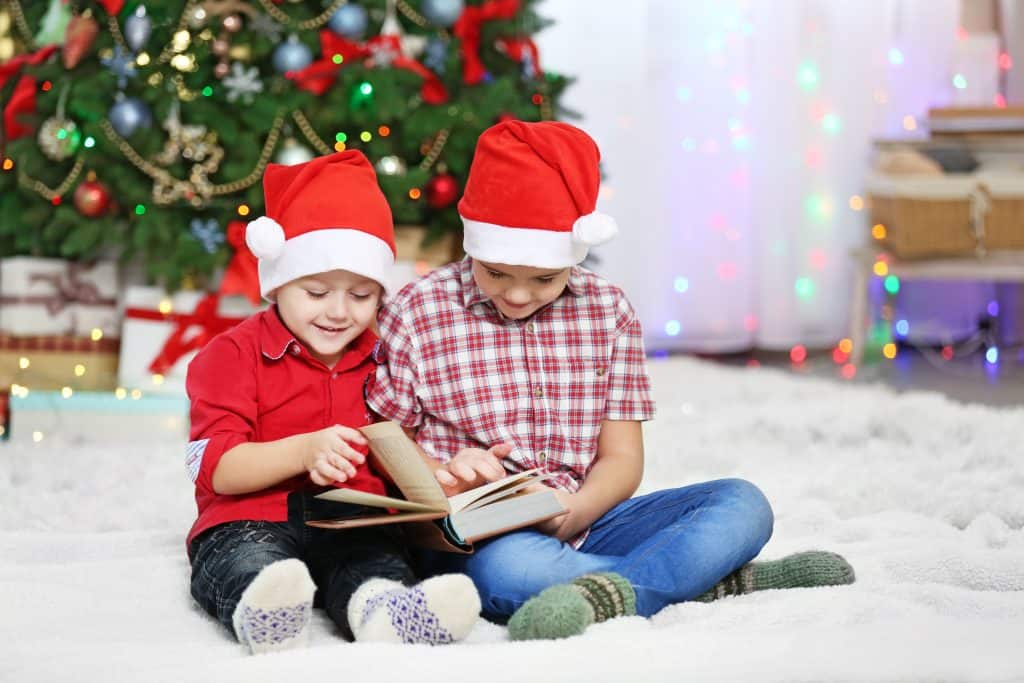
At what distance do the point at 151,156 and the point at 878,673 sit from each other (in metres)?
2.11

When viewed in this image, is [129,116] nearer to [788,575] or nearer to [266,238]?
[266,238]

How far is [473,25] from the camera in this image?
A: 2867 millimetres

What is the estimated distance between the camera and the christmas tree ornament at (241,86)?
2746 mm

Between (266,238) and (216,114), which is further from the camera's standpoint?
(216,114)

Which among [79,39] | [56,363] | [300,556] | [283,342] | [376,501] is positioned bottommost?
[56,363]

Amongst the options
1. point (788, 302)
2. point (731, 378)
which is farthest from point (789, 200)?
point (731, 378)

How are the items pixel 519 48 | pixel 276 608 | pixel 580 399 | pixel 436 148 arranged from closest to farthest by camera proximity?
pixel 276 608
pixel 580 399
pixel 436 148
pixel 519 48

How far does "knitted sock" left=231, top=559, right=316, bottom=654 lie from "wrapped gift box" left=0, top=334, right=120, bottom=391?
1.83 m

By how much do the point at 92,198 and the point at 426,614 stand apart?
1848 millimetres

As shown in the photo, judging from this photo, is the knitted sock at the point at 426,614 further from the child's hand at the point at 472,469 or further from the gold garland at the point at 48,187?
the gold garland at the point at 48,187

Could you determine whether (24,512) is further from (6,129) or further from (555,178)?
(6,129)

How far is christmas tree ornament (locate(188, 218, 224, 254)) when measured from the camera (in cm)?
276

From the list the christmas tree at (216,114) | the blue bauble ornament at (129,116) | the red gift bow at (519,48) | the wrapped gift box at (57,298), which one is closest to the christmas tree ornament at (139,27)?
the christmas tree at (216,114)

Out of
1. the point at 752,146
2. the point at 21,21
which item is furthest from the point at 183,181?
the point at 752,146
